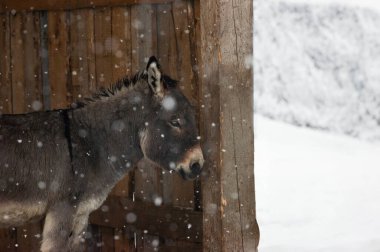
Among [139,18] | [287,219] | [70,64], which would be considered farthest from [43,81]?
[287,219]

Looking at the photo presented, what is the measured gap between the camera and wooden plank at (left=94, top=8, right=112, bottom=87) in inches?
223

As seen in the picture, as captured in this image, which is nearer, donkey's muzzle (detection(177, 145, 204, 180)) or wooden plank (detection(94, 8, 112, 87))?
donkey's muzzle (detection(177, 145, 204, 180))

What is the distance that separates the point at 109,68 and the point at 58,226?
154 centimetres

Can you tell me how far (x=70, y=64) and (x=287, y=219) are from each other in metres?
5.40

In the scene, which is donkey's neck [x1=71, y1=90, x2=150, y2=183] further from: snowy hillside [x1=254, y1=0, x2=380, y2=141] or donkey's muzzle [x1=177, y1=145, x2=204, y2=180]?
snowy hillside [x1=254, y1=0, x2=380, y2=141]

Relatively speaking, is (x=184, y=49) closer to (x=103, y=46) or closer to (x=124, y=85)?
(x=124, y=85)

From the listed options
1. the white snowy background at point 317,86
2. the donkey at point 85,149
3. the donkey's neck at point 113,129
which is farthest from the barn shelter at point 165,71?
the white snowy background at point 317,86

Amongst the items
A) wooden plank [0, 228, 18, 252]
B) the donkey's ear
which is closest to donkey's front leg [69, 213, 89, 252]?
the donkey's ear

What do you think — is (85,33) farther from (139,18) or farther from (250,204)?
(250,204)

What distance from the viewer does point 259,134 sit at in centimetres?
1798

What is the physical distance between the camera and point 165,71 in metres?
5.28

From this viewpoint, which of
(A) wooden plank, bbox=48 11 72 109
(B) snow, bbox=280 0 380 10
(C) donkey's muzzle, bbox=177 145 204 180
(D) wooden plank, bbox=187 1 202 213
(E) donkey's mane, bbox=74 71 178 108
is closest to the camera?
(C) donkey's muzzle, bbox=177 145 204 180

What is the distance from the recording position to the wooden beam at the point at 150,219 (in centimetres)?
514

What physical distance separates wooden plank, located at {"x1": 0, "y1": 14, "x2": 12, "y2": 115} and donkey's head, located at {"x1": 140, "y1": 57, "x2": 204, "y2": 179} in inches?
82.6
